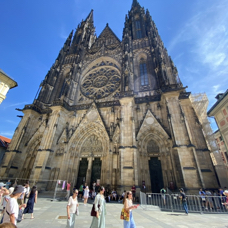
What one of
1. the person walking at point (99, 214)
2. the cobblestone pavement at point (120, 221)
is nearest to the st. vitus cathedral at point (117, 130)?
the cobblestone pavement at point (120, 221)

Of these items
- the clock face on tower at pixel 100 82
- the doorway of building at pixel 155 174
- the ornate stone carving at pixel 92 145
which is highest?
the clock face on tower at pixel 100 82

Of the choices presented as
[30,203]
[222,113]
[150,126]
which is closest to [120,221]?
[30,203]

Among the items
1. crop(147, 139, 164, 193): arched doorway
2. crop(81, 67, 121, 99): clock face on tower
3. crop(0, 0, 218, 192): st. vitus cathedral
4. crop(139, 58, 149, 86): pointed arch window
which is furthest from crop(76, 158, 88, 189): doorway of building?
crop(139, 58, 149, 86): pointed arch window

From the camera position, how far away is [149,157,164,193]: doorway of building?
35.7 feet

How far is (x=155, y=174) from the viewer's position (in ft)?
37.2

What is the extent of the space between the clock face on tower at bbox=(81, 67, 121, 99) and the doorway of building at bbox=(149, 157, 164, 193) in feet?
32.0

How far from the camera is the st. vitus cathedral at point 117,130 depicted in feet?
34.7

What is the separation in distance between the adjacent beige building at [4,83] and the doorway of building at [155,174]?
12475 mm

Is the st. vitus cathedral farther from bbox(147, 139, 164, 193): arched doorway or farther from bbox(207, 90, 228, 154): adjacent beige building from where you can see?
bbox(207, 90, 228, 154): adjacent beige building

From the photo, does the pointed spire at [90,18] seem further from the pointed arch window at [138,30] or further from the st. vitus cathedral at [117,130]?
the st. vitus cathedral at [117,130]

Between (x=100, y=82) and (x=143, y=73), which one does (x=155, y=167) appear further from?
(x=100, y=82)

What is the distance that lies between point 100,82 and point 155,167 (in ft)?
43.6

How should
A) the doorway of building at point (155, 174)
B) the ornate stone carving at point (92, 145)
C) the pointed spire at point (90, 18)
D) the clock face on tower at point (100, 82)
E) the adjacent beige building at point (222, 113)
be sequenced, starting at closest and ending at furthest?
1. the adjacent beige building at point (222, 113)
2. the doorway of building at point (155, 174)
3. the ornate stone carving at point (92, 145)
4. the clock face on tower at point (100, 82)
5. the pointed spire at point (90, 18)

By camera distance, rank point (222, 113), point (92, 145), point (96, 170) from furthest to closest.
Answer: point (92, 145) < point (96, 170) < point (222, 113)
